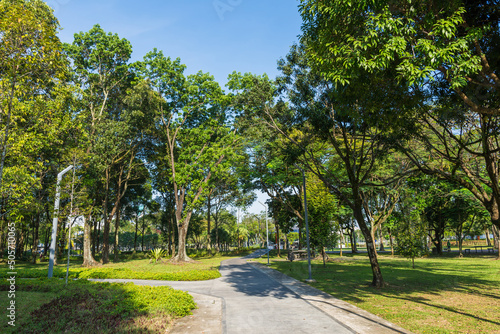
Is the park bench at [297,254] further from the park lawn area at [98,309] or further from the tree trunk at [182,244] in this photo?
the park lawn area at [98,309]

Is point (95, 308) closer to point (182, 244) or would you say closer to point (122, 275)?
point (122, 275)

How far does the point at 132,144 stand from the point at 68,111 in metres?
12.6

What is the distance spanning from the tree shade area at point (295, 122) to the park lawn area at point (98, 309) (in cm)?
290

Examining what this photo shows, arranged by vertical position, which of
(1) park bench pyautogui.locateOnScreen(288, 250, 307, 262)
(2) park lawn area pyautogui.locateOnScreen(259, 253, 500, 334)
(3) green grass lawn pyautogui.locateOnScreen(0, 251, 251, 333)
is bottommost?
(1) park bench pyautogui.locateOnScreen(288, 250, 307, 262)

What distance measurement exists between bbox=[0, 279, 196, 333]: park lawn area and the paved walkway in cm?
70

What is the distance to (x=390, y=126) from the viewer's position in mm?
11547

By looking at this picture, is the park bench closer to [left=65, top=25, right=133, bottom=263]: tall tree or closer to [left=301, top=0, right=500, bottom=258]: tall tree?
[left=65, top=25, right=133, bottom=263]: tall tree

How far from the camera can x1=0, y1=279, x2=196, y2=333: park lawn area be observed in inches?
279

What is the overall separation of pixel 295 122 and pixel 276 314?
1015cm

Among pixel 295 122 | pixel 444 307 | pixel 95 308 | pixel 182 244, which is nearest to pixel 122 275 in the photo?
pixel 95 308

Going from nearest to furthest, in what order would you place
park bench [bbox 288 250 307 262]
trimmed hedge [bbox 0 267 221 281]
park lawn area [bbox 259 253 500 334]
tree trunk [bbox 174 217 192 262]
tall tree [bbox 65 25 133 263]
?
park lawn area [bbox 259 253 500 334] < trimmed hedge [bbox 0 267 221 281] < tall tree [bbox 65 25 133 263] < tree trunk [bbox 174 217 192 262] < park bench [bbox 288 250 307 262]

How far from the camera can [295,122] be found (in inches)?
629

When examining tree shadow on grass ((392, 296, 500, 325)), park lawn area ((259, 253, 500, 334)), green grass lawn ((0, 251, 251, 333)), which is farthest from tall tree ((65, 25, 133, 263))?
tree shadow on grass ((392, 296, 500, 325))

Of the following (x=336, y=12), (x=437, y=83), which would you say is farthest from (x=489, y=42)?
(x=336, y=12)
